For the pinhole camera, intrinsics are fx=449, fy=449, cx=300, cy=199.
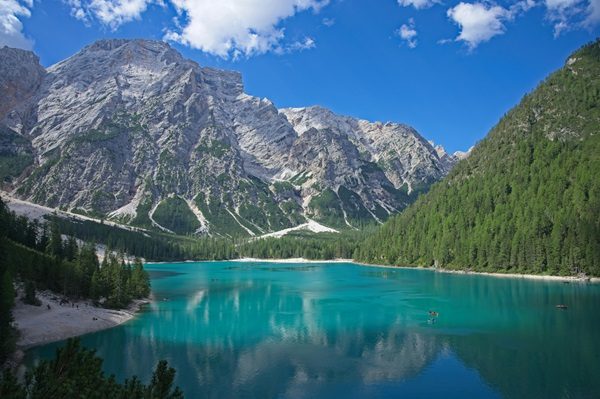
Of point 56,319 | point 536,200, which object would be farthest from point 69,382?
point 536,200

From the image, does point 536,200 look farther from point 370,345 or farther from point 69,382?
point 69,382

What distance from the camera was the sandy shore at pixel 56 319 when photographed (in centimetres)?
5341

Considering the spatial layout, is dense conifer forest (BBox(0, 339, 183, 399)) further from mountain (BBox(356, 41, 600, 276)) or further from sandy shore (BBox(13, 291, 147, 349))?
mountain (BBox(356, 41, 600, 276))

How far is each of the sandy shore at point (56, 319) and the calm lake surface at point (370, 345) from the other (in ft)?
7.37

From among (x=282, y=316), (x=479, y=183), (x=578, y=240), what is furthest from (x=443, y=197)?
(x=282, y=316)

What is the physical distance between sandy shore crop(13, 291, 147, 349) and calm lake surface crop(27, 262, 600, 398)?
2.25 meters

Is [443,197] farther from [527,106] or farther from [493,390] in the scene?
[493,390]

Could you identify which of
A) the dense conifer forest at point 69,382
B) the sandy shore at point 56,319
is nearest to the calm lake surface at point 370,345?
the sandy shore at point 56,319

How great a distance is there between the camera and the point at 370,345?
55.6 m

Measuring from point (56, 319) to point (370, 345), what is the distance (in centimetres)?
4079

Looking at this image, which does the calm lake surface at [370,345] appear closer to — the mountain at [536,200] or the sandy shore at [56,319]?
the sandy shore at [56,319]

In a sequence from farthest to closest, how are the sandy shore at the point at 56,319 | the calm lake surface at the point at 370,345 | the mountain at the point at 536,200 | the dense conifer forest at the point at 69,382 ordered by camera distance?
the mountain at the point at 536,200 < the sandy shore at the point at 56,319 < the calm lake surface at the point at 370,345 < the dense conifer forest at the point at 69,382

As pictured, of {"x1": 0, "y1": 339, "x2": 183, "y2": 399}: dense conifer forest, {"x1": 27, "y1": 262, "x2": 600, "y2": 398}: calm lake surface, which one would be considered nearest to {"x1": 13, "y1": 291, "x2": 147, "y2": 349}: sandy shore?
{"x1": 27, "y1": 262, "x2": 600, "y2": 398}: calm lake surface

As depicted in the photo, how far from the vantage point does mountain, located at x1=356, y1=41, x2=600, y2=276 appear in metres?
125
